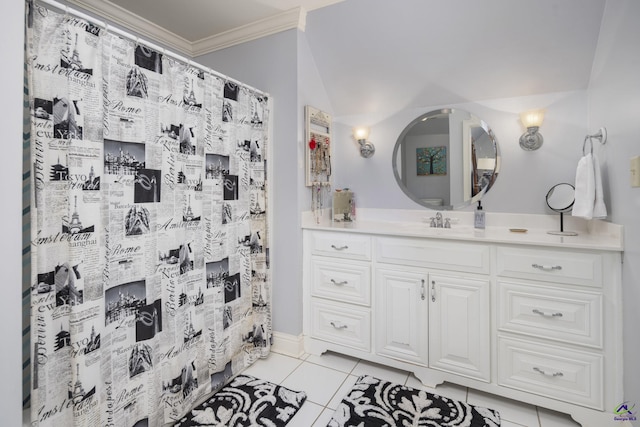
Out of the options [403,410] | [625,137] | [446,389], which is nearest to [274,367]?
[403,410]

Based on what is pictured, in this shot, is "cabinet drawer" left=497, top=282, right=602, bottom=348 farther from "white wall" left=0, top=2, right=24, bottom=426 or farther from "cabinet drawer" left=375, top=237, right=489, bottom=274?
"white wall" left=0, top=2, right=24, bottom=426

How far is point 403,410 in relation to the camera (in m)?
1.76

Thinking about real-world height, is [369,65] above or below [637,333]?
above

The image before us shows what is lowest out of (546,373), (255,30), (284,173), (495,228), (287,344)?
(287,344)

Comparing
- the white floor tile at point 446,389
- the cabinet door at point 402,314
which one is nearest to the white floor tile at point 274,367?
the cabinet door at point 402,314

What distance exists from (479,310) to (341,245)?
934 mm

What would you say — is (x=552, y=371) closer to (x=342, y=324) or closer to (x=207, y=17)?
(x=342, y=324)

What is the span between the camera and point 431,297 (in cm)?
197

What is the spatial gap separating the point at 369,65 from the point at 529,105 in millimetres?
1188

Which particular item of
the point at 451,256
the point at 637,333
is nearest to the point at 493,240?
the point at 451,256

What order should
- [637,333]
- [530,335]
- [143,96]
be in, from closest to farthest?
[637,333]
[143,96]
[530,335]

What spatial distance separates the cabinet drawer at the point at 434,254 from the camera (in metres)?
1.84

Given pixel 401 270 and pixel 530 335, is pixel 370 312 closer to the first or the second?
pixel 401 270

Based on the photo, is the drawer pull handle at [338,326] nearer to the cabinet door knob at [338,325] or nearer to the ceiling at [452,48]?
the cabinet door knob at [338,325]
